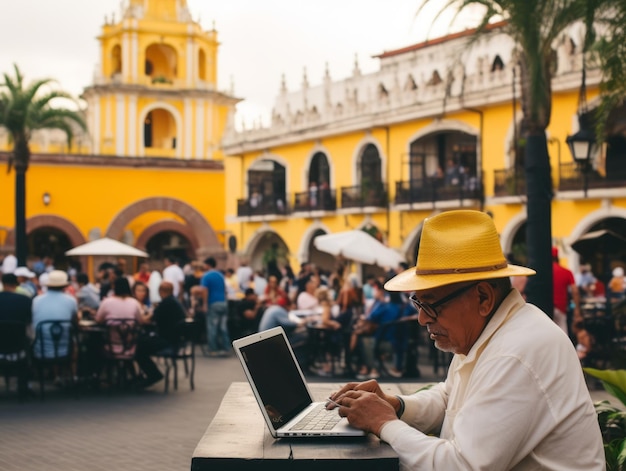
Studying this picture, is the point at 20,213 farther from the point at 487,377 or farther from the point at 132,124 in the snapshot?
the point at 132,124

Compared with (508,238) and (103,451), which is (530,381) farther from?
(508,238)

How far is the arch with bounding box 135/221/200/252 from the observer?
129 ft

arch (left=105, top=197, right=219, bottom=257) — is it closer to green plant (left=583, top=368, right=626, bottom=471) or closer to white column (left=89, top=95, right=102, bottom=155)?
white column (left=89, top=95, right=102, bottom=155)

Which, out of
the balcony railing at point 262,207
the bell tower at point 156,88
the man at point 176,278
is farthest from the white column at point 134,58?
the man at point 176,278

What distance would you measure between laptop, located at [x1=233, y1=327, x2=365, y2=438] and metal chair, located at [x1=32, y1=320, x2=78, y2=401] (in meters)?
7.20

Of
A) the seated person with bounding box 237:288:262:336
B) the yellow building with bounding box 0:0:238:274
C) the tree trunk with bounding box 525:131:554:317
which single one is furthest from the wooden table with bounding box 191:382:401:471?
the yellow building with bounding box 0:0:238:274

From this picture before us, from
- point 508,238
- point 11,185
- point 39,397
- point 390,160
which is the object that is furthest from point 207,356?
point 11,185

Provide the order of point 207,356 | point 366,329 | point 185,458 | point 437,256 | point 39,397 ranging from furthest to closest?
1. point 207,356
2. point 366,329
3. point 39,397
4. point 185,458
5. point 437,256

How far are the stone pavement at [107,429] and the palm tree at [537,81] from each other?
9.22 feet

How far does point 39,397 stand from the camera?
1096cm

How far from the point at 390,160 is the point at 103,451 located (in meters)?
24.7

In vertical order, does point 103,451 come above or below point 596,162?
below

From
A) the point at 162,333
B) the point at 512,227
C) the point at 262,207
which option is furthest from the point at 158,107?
the point at 162,333

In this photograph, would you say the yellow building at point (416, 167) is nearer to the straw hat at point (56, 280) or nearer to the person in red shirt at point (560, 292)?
the person in red shirt at point (560, 292)
